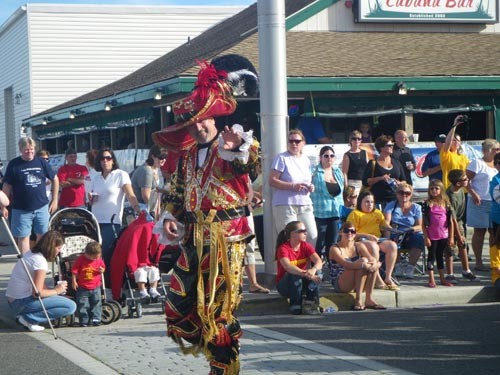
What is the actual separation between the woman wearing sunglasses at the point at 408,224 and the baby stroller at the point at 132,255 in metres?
3.43

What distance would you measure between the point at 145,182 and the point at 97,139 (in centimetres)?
1678

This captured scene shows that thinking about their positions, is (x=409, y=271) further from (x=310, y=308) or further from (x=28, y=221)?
(x=28, y=221)

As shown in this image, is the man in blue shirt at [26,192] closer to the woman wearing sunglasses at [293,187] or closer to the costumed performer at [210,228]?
the woman wearing sunglasses at [293,187]

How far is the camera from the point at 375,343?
8562 millimetres

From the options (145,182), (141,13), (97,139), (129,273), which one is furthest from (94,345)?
(141,13)

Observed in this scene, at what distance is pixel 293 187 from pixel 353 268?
3.85 ft

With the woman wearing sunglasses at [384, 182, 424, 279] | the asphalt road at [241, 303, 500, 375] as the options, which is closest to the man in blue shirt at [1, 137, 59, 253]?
the asphalt road at [241, 303, 500, 375]

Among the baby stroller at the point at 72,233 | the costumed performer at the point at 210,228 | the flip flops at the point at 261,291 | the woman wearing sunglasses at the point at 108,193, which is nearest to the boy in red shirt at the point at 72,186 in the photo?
the woman wearing sunglasses at the point at 108,193

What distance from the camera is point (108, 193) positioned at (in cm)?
1191

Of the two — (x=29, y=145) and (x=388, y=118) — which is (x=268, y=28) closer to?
(x=29, y=145)

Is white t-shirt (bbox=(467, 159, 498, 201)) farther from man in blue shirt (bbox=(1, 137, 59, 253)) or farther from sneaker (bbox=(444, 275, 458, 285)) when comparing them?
man in blue shirt (bbox=(1, 137, 59, 253))

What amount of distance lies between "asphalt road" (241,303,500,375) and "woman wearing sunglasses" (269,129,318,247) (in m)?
1.41

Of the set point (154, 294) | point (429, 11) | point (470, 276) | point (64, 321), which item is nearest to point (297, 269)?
point (154, 294)

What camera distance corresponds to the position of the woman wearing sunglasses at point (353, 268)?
35.3 feet
